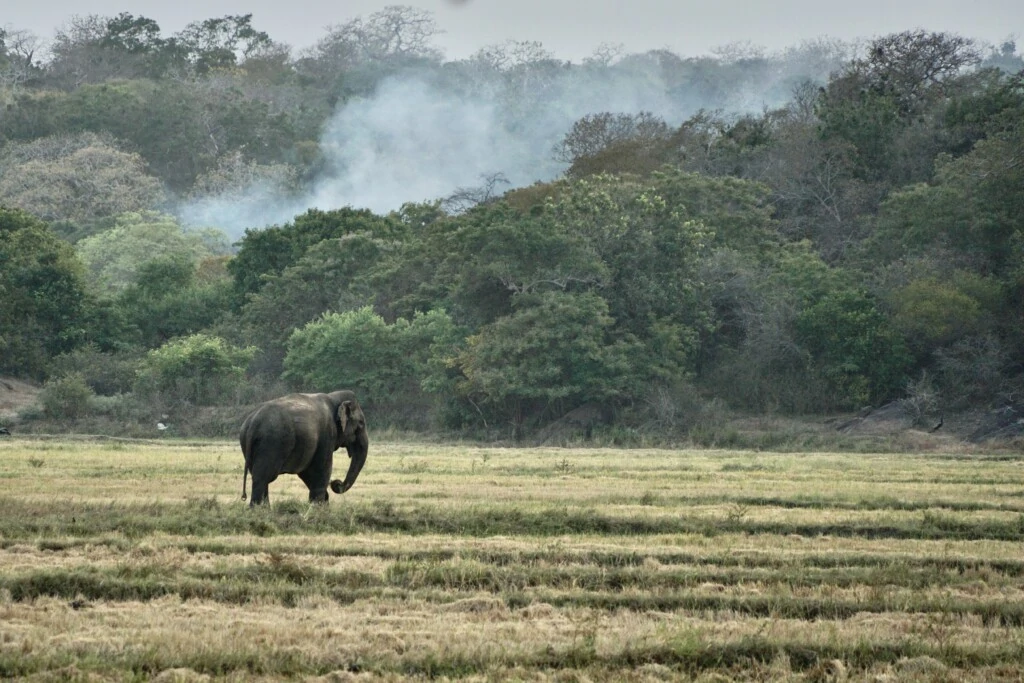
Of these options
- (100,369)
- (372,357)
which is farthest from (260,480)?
(100,369)

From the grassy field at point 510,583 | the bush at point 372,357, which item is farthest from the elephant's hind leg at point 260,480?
the bush at point 372,357

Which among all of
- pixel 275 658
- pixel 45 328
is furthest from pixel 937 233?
pixel 275 658

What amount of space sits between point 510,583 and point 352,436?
7388mm

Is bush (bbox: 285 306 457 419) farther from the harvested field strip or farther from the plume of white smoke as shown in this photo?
the plume of white smoke

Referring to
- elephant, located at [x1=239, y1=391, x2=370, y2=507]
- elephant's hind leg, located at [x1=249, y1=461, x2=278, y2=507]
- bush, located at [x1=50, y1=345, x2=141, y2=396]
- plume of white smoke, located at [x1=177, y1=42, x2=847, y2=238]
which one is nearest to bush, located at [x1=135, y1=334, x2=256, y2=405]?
bush, located at [x1=50, y1=345, x2=141, y2=396]

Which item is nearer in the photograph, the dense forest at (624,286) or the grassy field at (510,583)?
the grassy field at (510,583)

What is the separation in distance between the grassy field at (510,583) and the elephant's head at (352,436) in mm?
384

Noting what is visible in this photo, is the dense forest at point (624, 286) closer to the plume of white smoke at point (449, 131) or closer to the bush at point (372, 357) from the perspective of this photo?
the bush at point (372, 357)

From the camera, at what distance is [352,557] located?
13.9 meters

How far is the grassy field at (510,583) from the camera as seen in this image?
10047 millimetres

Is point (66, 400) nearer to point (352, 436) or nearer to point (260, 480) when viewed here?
point (352, 436)

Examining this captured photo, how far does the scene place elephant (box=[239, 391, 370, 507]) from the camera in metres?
17.9

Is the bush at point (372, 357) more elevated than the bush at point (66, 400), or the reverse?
the bush at point (372, 357)

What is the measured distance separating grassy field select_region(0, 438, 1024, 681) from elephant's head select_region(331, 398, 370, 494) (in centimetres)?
38
